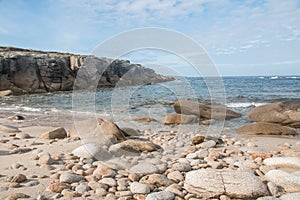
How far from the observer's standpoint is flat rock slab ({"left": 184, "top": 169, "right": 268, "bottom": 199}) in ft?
9.13

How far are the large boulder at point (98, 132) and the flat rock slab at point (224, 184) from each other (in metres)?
2.38

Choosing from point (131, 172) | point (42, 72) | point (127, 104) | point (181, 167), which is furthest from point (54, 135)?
point (42, 72)

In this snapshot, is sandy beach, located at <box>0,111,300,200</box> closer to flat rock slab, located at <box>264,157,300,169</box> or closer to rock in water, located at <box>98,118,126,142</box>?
flat rock slab, located at <box>264,157,300,169</box>

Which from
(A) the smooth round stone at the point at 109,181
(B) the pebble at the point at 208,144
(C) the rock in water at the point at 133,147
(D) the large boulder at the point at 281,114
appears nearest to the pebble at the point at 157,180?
(A) the smooth round stone at the point at 109,181

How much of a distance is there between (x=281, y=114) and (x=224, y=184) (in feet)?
23.6

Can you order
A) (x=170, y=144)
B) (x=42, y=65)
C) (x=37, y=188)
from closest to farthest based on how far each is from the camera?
(x=37, y=188) < (x=170, y=144) < (x=42, y=65)

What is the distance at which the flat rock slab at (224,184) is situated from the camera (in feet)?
9.13

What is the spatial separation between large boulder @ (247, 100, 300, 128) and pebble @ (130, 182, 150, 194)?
7.26 metres

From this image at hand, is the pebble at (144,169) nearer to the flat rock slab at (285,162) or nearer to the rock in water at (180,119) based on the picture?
the flat rock slab at (285,162)

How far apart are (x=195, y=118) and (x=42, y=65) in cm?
2851

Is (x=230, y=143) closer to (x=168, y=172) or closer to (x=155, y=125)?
(x=168, y=172)

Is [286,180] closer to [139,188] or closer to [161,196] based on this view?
[161,196]

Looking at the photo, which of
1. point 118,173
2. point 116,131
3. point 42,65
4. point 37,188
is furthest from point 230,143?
point 42,65

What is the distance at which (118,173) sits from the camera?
3.45 meters
